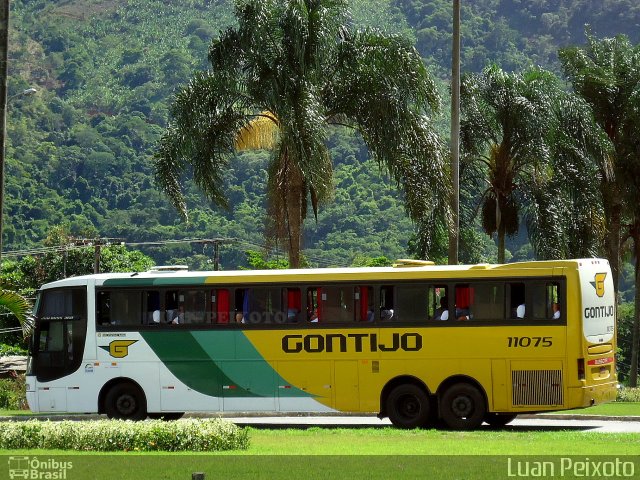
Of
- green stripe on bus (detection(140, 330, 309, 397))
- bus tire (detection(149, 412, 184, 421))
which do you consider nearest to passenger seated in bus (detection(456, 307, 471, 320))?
green stripe on bus (detection(140, 330, 309, 397))

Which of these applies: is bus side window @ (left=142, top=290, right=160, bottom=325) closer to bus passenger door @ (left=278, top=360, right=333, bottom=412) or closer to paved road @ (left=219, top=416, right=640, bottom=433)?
bus passenger door @ (left=278, top=360, right=333, bottom=412)

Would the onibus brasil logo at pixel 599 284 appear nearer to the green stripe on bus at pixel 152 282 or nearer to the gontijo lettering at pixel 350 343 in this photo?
the gontijo lettering at pixel 350 343

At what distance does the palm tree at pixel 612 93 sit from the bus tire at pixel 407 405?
70.5 feet

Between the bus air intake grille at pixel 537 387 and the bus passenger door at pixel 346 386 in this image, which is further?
the bus passenger door at pixel 346 386

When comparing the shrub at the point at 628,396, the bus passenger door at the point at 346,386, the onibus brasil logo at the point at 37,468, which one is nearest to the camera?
the onibus brasil logo at the point at 37,468

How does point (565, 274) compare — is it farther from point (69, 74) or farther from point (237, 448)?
point (69, 74)

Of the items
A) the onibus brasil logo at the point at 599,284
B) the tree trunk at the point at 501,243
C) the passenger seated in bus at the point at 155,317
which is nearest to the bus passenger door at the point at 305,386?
the passenger seated in bus at the point at 155,317

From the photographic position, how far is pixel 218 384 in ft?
80.6

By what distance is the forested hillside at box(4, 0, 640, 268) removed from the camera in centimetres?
9169

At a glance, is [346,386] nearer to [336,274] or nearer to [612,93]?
[336,274]

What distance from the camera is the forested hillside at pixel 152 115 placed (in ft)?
301

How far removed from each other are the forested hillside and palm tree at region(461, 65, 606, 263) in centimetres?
352

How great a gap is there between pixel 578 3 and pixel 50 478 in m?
147

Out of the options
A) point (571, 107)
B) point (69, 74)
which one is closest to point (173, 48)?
point (69, 74)
